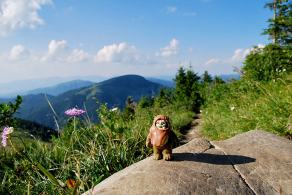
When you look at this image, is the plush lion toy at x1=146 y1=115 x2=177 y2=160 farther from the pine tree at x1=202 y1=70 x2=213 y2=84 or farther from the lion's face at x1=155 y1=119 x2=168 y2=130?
the pine tree at x1=202 y1=70 x2=213 y2=84

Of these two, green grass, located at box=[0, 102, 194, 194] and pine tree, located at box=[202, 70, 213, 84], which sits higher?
green grass, located at box=[0, 102, 194, 194]

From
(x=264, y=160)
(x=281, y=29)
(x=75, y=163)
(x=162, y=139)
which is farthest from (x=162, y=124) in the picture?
(x=281, y=29)

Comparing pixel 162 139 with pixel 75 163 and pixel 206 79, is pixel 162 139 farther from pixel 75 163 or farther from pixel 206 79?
pixel 206 79

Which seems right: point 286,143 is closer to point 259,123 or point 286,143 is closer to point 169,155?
point 169,155

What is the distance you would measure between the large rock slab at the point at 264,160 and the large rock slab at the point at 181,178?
0.11m

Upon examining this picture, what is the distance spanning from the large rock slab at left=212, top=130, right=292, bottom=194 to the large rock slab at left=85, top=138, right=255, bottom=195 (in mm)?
115

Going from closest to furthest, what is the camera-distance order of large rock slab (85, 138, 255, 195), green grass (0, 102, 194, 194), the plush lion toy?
large rock slab (85, 138, 255, 195) < the plush lion toy < green grass (0, 102, 194, 194)

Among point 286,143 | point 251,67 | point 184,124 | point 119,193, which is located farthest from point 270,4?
point 119,193

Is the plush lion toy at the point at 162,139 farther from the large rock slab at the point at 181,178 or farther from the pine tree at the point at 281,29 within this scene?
the pine tree at the point at 281,29

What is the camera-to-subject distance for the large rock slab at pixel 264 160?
146 inches

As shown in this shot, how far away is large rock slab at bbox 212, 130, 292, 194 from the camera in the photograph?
3.71 meters

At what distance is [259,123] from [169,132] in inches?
169

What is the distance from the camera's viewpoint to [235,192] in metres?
3.46

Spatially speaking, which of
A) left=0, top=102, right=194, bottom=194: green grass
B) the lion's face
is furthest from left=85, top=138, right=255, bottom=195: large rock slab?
left=0, top=102, right=194, bottom=194: green grass
